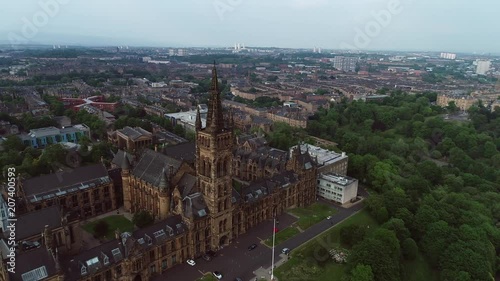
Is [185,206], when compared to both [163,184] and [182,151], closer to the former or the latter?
[163,184]

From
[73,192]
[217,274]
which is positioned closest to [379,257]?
[217,274]

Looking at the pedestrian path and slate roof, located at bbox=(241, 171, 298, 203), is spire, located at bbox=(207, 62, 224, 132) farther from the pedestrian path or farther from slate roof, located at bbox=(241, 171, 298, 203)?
the pedestrian path

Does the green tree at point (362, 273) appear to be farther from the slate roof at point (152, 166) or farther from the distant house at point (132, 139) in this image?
the distant house at point (132, 139)

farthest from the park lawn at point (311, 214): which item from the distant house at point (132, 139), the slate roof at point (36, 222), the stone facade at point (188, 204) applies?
the distant house at point (132, 139)

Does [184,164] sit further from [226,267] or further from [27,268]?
[27,268]

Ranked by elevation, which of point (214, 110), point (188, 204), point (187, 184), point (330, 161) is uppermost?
point (214, 110)

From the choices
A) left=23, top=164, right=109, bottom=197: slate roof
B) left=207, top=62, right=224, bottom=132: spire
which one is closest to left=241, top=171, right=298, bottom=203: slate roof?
left=207, top=62, right=224, bottom=132: spire

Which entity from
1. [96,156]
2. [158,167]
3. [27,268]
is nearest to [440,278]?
[158,167]
